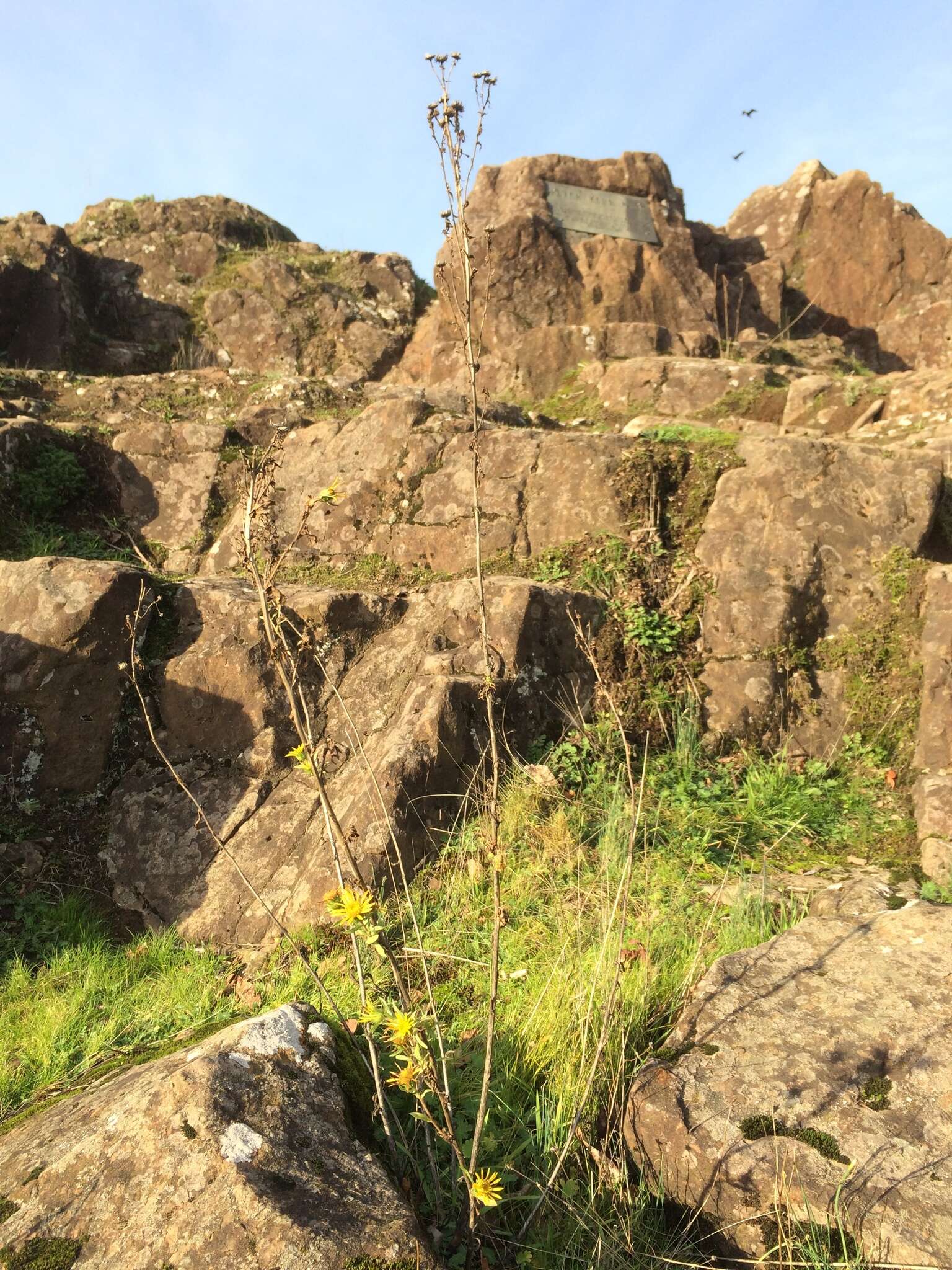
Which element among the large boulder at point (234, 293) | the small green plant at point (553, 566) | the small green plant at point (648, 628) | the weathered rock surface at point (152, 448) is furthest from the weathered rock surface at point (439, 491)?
the large boulder at point (234, 293)

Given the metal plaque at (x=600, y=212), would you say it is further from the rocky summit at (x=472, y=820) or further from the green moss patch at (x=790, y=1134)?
the green moss patch at (x=790, y=1134)

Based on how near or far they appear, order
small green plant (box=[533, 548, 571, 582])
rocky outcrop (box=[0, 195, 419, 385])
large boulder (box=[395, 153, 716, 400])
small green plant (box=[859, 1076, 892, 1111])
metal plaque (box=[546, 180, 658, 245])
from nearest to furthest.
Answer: small green plant (box=[859, 1076, 892, 1111]), small green plant (box=[533, 548, 571, 582]), large boulder (box=[395, 153, 716, 400]), rocky outcrop (box=[0, 195, 419, 385]), metal plaque (box=[546, 180, 658, 245])

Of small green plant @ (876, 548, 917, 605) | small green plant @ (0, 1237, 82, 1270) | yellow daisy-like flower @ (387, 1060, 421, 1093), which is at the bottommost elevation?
small green plant @ (0, 1237, 82, 1270)

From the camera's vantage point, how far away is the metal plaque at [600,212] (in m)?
13.6

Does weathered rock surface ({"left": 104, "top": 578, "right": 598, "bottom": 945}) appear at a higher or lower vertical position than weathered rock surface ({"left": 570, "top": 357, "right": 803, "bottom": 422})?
lower

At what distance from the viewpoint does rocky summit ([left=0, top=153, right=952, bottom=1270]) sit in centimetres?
195

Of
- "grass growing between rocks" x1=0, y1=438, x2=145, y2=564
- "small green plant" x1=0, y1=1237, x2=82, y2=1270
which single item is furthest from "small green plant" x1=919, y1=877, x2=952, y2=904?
"grass growing between rocks" x1=0, y1=438, x2=145, y2=564

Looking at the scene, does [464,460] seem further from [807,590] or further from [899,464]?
[899,464]

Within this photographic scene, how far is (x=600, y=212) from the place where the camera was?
1391 cm

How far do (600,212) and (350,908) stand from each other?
1479 cm

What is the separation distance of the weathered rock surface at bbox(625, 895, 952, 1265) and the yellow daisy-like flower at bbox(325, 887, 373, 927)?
52.5 inches

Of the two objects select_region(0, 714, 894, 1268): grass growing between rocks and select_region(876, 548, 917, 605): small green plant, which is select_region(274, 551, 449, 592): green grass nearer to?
select_region(0, 714, 894, 1268): grass growing between rocks

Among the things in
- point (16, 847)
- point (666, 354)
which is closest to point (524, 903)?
point (16, 847)

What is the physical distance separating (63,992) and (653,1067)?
2.46 meters
